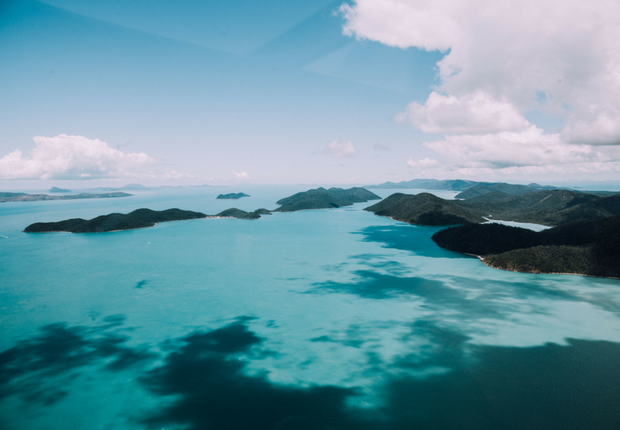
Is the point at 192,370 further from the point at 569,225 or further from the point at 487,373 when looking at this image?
the point at 569,225

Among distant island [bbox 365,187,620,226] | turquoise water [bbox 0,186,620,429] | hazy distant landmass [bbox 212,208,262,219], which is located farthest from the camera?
hazy distant landmass [bbox 212,208,262,219]

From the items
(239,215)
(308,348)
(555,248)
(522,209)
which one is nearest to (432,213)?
(555,248)

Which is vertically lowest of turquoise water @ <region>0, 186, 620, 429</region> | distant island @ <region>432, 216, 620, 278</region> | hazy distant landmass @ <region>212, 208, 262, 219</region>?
turquoise water @ <region>0, 186, 620, 429</region>

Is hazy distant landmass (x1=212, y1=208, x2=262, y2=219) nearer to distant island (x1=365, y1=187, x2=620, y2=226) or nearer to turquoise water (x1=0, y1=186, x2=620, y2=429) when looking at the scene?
distant island (x1=365, y1=187, x2=620, y2=226)

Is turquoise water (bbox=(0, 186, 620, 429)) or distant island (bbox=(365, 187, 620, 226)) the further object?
distant island (bbox=(365, 187, 620, 226))

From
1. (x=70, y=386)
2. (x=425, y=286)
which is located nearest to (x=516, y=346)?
(x=425, y=286)

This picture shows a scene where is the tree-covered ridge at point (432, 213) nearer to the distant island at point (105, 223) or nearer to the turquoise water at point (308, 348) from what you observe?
the turquoise water at point (308, 348)

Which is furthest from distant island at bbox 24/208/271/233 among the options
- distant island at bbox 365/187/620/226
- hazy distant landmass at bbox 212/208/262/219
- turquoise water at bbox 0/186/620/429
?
distant island at bbox 365/187/620/226

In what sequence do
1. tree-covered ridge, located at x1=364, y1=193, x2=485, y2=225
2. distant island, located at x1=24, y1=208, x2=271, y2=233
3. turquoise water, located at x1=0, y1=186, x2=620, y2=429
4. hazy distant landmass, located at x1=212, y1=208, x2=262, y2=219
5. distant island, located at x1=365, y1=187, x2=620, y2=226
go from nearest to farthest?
turquoise water, located at x1=0, y1=186, x2=620, y2=429 < distant island, located at x1=24, y1=208, x2=271, y2=233 < distant island, located at x1=365, y1=187, x2=620, y2=226 < tree-covered ridge, located at x1=364, y1=193, x2=485, y2=225 < hazy distant landmass, located at x1=212, y1=208, x2=262, y2=219

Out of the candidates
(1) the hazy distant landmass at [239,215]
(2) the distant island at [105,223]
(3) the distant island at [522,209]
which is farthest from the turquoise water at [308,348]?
(1) the hazy distant landmass at [239,215]
